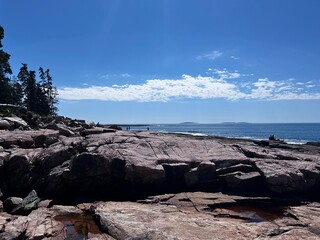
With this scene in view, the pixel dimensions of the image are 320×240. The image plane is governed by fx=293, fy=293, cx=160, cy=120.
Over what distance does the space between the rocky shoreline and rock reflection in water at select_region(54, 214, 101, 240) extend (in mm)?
48

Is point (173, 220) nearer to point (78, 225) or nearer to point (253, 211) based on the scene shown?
point (78, 225)

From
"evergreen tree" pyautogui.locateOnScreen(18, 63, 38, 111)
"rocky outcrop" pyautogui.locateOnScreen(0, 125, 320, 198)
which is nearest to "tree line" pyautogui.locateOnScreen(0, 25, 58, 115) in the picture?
"evergreen tree" pyautogui.locateOnScreen(18, 63, 38, 111)

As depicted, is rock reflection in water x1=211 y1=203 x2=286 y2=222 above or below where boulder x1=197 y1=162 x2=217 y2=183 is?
below

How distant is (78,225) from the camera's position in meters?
14.2

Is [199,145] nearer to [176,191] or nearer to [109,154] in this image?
[176,191]

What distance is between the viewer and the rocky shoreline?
13.1 m

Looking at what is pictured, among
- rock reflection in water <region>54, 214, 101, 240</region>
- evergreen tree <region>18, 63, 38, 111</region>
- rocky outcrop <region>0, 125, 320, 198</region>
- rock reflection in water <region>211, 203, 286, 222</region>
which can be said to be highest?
evergreen tree <region>18, 63, 38, 111</region>

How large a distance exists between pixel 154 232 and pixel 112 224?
251 centimetres

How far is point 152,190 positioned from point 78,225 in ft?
22.4

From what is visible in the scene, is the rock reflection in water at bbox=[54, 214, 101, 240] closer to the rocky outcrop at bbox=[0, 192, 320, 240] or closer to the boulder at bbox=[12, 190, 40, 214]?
the rocky outcrop at bbox=[0, 192, 320, 240]

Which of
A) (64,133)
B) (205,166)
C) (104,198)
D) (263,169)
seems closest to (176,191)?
(205,166)

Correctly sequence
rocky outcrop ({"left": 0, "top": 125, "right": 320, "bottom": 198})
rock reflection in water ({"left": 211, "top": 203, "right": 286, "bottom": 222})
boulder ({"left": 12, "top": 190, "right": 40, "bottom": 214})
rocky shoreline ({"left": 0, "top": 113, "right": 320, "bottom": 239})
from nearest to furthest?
rocky shoreline ({"left": 0, "top": 113, "right": 320, "bottom": 239}) < rock reflection in water ({"left": 211, "top": 203, "right": 286, "bottom": 222}) < boulder ({"left": 12, "top": 190, "right": 40, "bottom": 214}) < rocky outcrop ({"left": 0, "top": 125, "right": 320, "bottom": 198})

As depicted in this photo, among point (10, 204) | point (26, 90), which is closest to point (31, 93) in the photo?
point (26, 90)

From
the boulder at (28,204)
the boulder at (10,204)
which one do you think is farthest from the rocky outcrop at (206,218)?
the boulder at (10,204)
